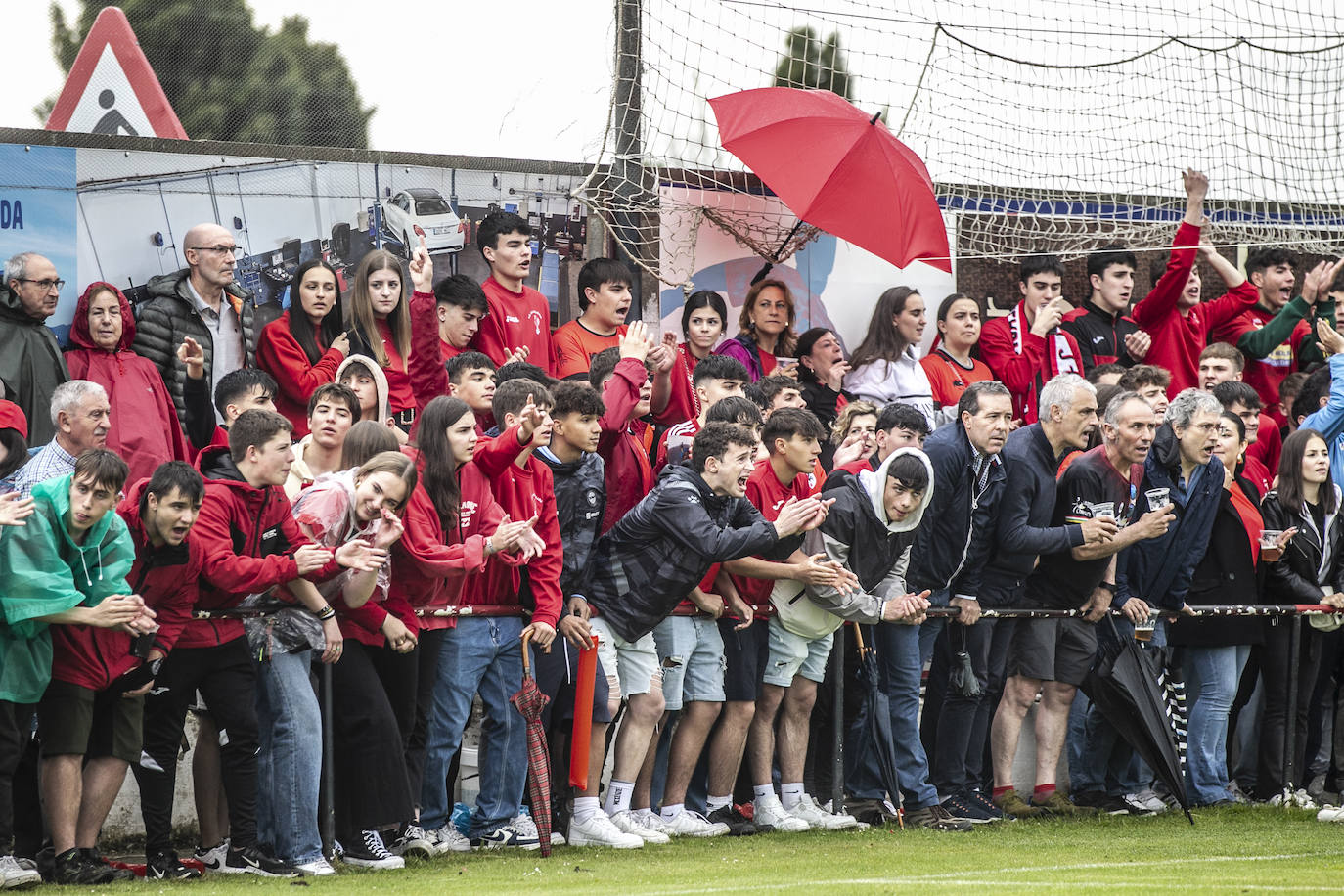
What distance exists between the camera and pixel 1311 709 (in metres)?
9.90

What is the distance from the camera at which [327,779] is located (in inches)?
268

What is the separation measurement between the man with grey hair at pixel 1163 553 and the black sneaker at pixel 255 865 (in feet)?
15.6

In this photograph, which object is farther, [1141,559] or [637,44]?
[637,44]

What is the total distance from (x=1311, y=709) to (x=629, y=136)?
5.38m

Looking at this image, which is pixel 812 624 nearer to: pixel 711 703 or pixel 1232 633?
pixel 711 703

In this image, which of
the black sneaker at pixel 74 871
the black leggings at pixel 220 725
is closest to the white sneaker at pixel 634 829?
the black leggings at pixel 220 725

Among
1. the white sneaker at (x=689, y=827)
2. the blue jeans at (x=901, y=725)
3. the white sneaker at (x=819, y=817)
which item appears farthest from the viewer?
the blue jeans at (x=901, y=725)

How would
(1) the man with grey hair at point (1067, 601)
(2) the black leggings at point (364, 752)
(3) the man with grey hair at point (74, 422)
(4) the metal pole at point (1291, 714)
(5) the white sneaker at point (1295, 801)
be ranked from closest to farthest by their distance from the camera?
(2) the black leggings at point (364, 752)
(3) the man with grey hair at point (74, 422)
(1) the man with grey hair at point (1067, 601)
(5) the white sneaker at point (1295, 801)
(4) the metal pole at point (1291, 714)

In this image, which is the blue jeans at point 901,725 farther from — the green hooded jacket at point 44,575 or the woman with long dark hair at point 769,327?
the green hooded jacket at point 44,575

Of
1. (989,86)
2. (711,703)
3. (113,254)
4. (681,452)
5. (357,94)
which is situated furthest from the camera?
(357,94)

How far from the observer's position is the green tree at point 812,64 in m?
10.8

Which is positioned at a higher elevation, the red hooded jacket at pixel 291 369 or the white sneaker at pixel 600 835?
the red hooded jacket at pixel 291 369

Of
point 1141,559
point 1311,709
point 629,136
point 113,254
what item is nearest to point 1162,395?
point 1141,559

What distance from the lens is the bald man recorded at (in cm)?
860
